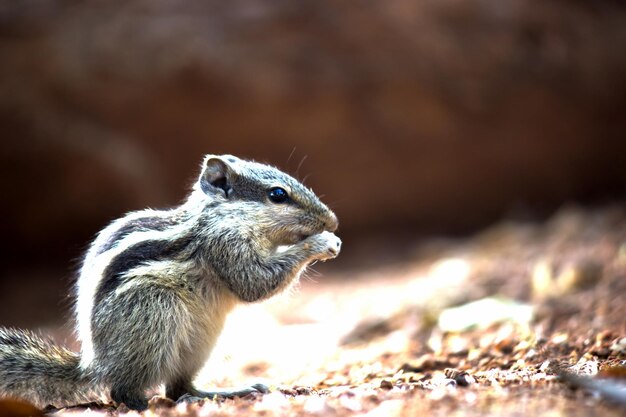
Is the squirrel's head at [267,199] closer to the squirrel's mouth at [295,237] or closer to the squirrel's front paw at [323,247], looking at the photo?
the squirrel's mouth at [295,237]

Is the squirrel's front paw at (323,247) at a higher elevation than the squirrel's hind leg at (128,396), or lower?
higher

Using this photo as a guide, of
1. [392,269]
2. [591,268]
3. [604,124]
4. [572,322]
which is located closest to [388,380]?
[572,322]

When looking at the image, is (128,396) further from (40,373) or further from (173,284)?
(173,284)

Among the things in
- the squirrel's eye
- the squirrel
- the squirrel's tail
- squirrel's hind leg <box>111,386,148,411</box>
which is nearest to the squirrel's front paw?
the squirrel

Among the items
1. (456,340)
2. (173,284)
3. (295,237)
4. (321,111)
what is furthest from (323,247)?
(321,111)

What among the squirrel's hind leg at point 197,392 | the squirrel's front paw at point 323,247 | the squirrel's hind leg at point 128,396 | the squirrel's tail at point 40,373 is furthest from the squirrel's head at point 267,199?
the squirrel's tail at point 40,373

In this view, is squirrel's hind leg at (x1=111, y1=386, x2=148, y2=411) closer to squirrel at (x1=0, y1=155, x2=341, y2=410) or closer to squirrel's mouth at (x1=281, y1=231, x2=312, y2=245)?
squirrel at (x1=0, y1=155, x2=341, y2=410)
